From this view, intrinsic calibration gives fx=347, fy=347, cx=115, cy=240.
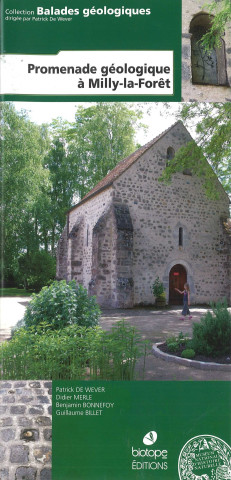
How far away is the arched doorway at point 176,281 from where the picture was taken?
4.19 metres

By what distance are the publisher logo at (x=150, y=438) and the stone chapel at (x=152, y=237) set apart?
1408mm

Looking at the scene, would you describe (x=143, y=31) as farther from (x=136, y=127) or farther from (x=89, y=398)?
(x=89, y=398)

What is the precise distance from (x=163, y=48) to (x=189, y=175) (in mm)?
1750

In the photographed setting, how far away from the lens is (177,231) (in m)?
4.64

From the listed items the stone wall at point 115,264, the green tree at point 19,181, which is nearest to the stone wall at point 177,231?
the stone wall at point 115,264

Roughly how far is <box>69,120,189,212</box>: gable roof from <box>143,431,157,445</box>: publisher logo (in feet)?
8.74

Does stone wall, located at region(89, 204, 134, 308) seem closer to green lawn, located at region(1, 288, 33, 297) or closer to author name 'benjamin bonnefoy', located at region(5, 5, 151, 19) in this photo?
green lawn, located at region(1, 288, 33, 297)

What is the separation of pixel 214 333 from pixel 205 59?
335 centimetres

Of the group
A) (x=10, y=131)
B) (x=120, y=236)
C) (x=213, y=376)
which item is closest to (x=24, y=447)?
(x=213, y=376)

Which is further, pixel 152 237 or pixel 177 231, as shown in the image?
pixel 152 237

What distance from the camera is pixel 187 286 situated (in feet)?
14.6

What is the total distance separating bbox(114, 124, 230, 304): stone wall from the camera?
4497 millimetres

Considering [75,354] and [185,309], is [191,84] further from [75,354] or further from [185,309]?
[75,354]

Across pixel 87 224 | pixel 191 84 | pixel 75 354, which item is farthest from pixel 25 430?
pixel 191 84
